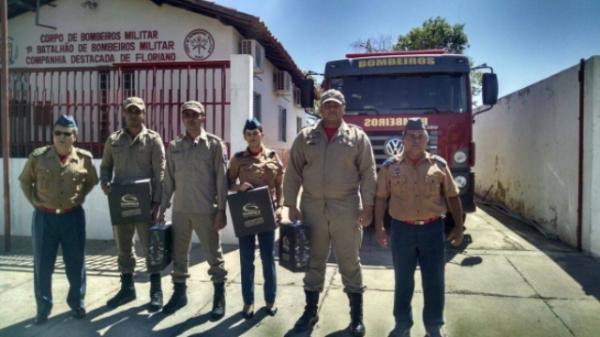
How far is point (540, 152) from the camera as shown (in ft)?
26.0

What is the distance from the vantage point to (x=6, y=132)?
6227 mm

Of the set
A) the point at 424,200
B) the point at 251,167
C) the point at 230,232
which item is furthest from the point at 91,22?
the point at 424,200

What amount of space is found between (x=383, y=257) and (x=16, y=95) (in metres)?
6.21

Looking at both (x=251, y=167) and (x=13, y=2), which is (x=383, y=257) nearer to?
(x=251, y=167)

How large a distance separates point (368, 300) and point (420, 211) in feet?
4.57

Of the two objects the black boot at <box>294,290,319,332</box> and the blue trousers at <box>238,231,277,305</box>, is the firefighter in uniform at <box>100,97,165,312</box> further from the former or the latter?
the black boot at <box>294,290,319,332</box>

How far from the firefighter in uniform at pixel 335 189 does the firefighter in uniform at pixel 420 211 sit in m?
0.20

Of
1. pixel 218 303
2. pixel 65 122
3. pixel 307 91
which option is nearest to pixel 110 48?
pixel 307 91

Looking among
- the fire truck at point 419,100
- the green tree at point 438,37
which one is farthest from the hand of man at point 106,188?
the green tree at point 438,37

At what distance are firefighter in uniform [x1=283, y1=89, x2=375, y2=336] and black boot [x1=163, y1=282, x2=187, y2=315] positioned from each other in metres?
1.16

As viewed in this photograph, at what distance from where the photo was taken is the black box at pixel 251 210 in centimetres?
382

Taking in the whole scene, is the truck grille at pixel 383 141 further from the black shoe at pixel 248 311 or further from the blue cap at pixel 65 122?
the blue cap at pixel 65 122

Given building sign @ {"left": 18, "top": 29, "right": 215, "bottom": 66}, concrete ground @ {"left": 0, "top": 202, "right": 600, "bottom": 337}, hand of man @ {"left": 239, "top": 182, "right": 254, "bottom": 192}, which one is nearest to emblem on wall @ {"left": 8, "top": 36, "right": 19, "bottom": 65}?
building sign @ {"left": 18, "top": 29, "right": 215, "bottom": 66}

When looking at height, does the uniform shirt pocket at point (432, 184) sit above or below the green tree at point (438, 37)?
below
